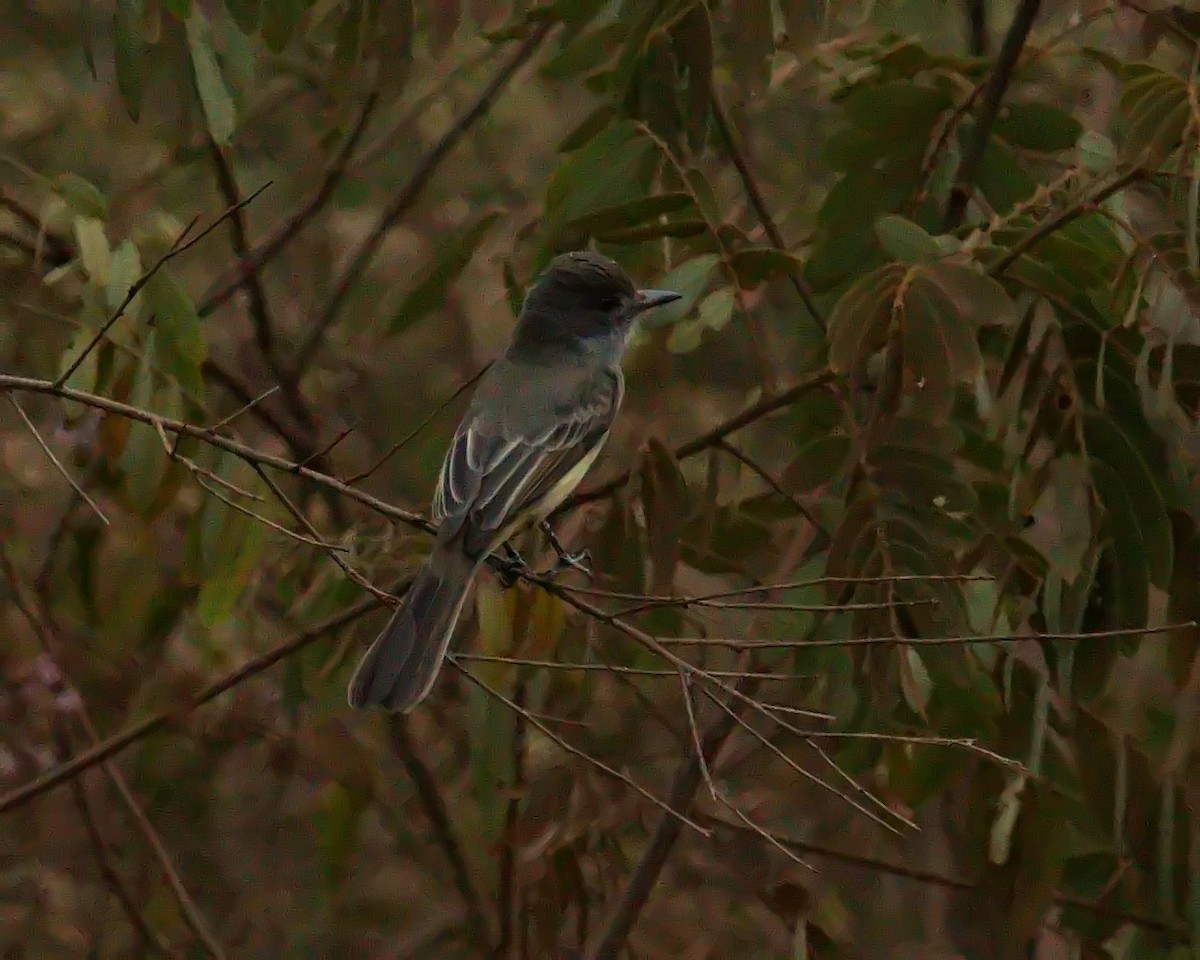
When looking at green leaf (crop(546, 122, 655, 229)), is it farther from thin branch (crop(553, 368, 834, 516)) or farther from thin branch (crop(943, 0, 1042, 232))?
thin branch (crop(943, 0, 1042, 232))

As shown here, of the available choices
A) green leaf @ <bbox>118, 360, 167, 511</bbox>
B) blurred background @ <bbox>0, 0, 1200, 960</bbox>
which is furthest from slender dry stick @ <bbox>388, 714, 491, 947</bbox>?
green leaf @ <bbox>118, 360, 167, 511</bbox>

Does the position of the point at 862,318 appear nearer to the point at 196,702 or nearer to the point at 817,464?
the point at 817,464

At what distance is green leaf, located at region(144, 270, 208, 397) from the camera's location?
355cm

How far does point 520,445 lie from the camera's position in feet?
12.7

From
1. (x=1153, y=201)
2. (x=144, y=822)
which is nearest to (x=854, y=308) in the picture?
(x=1153, y=201)

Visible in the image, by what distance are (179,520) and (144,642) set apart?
33 centimetres

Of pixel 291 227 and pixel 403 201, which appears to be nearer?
pixel 291 227

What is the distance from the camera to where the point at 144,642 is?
457cm

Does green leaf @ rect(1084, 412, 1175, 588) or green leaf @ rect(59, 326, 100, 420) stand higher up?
green leaf @ rect(59, 326, 100, 420)

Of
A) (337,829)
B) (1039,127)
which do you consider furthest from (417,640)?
(1039,127)

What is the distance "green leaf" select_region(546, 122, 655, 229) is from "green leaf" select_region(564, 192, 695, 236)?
0.03m

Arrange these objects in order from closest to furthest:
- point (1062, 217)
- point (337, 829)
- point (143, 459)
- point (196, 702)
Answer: point (1062, 217)
point (143, 459)
point (196, 702)
point (337, 829)

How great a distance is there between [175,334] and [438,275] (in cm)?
74

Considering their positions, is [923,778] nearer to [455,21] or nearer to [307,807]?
[455,21]
